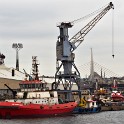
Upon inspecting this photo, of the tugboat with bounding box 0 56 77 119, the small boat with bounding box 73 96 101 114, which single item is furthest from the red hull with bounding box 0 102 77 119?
the small boat with bounding box 73 96 101 114

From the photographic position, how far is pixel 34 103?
287 ft

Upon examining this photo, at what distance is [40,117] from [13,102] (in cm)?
563

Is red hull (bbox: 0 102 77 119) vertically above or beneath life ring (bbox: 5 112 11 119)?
above

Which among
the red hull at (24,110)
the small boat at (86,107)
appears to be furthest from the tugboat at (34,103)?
the small boat at (86,107)

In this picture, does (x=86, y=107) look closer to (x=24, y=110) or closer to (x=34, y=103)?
(x=34, y=103)

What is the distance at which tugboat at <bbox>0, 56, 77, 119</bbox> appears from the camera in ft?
281

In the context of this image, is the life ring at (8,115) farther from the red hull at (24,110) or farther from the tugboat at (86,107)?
the tugboat at (86,107)

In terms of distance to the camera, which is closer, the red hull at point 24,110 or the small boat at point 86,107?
the red hull at point 24,110

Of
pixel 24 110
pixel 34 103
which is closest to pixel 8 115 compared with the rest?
pixel 24 110

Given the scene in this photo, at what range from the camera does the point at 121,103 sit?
132625mm

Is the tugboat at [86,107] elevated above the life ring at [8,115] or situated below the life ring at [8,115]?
above

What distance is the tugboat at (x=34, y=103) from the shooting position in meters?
85.6

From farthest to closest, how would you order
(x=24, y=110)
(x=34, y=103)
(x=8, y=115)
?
(x=34, y=103), (x=8, y=115), (x=24, y=110)

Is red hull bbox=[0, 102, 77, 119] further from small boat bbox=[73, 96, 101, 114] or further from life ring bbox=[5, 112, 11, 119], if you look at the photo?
small boat bbox=[73, 96, 101, 114]
